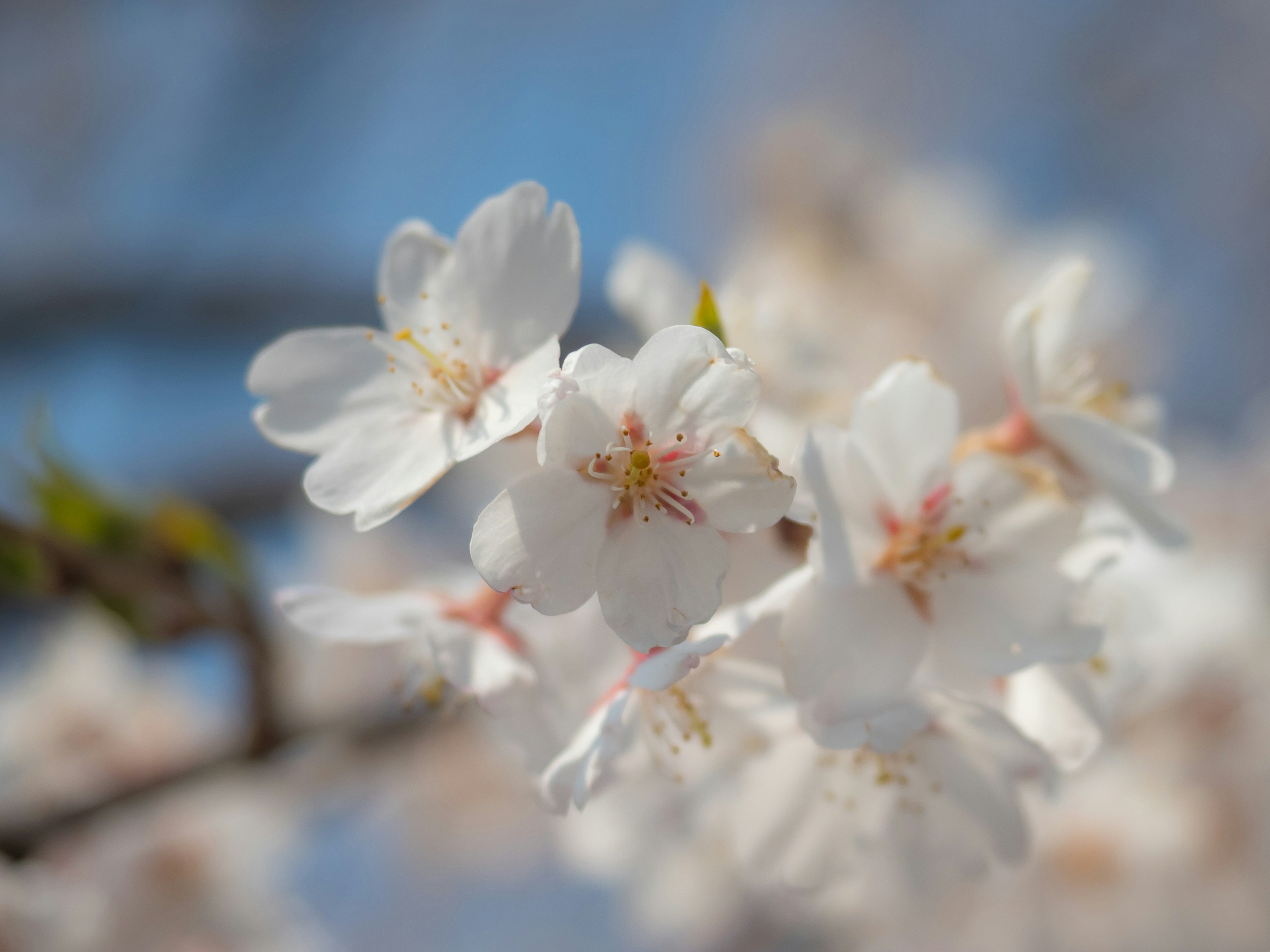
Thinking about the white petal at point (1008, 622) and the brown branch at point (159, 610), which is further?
the brown branch at point (159, 610)

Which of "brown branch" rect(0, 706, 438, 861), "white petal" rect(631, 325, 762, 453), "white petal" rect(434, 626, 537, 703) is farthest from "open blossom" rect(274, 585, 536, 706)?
"brown branch" rect(0, 706, 438, 861)

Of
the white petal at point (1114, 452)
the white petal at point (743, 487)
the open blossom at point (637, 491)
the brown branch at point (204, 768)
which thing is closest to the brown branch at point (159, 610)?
A: the brown branch at point (204, 768)

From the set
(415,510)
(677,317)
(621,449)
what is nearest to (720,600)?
(621,449)

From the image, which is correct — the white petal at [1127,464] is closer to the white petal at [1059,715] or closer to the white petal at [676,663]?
the white petal at [1059,715]

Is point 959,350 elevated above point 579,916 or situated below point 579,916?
above

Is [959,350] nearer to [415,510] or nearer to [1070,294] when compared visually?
[415,510]

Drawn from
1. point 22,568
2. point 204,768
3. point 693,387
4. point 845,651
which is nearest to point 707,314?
point 693,387
